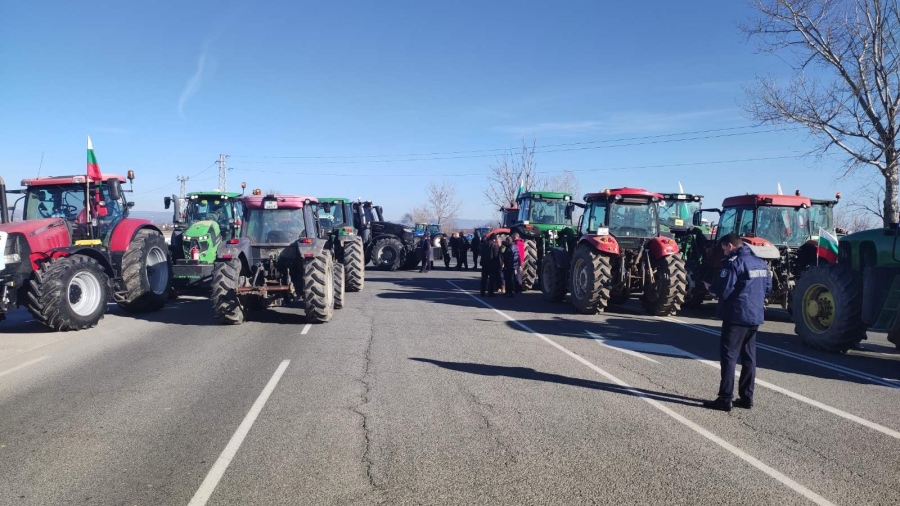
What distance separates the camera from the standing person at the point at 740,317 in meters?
6.00

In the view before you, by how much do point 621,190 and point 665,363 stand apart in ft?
19.8

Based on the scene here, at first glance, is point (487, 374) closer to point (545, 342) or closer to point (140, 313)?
point (545, 342)

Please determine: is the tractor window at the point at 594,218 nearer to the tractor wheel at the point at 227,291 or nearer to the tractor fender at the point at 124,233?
the tractor wheel at the point at 227,291

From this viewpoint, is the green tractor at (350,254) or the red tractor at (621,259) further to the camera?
the green tractor at (350,254)

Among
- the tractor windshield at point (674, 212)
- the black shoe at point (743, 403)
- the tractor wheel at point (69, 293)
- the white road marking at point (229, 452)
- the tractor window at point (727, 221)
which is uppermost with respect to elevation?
the tractor windshield at point (674, 212)

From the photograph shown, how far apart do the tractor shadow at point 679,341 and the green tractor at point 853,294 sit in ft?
1.17

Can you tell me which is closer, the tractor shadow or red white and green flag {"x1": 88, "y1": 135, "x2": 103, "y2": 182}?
the tractor shadow

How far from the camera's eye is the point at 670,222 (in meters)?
17.1

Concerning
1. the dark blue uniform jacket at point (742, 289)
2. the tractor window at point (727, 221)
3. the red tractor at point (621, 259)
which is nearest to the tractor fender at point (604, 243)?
the red tractor at point (621, 259)

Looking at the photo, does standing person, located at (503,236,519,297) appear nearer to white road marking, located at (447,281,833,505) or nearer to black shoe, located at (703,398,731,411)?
white road marking, located at (447,281,833,505)

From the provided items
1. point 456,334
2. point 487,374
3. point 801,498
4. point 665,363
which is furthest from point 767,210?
point 801,498

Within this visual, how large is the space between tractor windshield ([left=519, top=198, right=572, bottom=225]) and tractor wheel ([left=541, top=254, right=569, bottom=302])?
4268 mm

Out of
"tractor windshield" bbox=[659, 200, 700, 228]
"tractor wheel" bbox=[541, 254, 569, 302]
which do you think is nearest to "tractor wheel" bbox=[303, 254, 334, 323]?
"tractor wheel" bbox=[541, 254, 569, 302]

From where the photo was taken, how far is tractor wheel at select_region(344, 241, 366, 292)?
16516 millimetres
